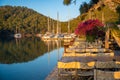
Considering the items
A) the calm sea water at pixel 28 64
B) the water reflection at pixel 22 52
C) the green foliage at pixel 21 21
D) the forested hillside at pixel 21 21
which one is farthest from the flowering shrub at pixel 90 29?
the green foliage at pixel 21 21

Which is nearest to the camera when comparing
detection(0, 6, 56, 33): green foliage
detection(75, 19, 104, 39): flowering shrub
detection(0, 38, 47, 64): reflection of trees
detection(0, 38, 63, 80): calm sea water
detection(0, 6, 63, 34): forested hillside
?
detection(0, 38, 63, 80): calm sea water

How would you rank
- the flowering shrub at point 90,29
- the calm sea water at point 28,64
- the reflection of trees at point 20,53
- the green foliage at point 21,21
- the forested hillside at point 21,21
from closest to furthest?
the calm sea water at point 28,64 → the flowering shrub at point 90,29 → the reflection of trees at point 20,53 → the forested hillside at point 21,21 → the green foliage at point 21,21

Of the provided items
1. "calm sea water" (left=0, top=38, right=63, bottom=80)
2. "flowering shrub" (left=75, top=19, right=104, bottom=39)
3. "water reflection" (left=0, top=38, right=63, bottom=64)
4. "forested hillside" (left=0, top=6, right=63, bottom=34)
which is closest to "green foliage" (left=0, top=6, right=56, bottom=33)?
"forested hillside" (left=0, top=6, right=63, bottom=34)

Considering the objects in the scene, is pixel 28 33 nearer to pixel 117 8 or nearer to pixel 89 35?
pixel 89 35

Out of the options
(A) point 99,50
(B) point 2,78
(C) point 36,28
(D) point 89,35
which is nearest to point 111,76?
(A) point 99,50

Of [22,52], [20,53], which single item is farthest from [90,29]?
[22,52]

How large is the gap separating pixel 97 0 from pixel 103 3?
0.61 metres

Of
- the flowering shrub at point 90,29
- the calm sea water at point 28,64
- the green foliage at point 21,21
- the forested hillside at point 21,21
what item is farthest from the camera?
the green foliage at point 21,21

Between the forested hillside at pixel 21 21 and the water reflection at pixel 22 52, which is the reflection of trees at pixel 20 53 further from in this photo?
the forested hillside at pixel 21 21

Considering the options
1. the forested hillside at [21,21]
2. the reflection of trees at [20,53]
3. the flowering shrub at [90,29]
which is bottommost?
the reflection of trees at [20,53]

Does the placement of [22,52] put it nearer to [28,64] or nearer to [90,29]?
A: [28,64]

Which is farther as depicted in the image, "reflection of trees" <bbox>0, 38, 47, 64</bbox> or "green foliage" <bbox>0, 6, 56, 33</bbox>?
"green foliage" <bbox>0, 6, 56, 33</bbox>

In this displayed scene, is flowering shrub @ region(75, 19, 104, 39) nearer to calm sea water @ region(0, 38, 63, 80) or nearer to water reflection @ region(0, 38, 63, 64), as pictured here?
calm sea water @ region(0, 38, 63, 80)

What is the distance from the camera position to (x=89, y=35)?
2298cm
